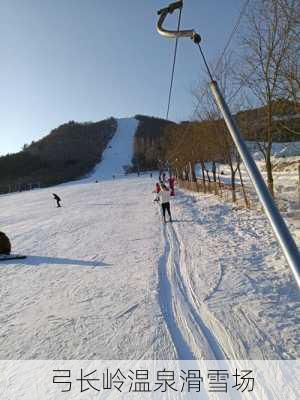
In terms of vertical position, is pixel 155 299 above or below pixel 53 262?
above

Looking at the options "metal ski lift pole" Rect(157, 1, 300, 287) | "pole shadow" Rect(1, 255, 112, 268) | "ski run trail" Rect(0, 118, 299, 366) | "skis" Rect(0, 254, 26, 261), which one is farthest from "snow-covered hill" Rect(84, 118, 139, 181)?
"metal ski lift pole" Rect(157, 1, 300, 287)

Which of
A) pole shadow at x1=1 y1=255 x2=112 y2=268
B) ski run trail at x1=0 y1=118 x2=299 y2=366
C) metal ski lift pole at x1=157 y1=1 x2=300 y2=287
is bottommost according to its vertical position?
pole shadow at x1=1 y1=255 x2=112 y2=268

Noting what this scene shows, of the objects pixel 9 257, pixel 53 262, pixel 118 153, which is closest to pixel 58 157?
pixel 118 153

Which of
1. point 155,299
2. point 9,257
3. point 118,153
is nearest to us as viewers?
point 155,299

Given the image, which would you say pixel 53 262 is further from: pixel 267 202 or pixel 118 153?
pixel 118 153

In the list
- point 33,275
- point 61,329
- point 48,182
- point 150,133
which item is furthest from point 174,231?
point 150,133

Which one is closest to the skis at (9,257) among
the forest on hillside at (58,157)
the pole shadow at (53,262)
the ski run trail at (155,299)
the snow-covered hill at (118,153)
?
the pole shadow at (53,262)

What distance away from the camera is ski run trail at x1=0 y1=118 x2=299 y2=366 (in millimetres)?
3955

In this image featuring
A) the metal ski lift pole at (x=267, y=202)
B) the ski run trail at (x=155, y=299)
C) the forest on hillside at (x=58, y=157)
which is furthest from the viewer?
the forest on hillside at (x=58, y=157)

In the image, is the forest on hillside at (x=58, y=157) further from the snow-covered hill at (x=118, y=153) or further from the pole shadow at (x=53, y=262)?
the pole shadow at (x=53, y=262)

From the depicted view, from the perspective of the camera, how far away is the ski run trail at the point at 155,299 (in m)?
3.96

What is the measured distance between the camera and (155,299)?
17.8 ft

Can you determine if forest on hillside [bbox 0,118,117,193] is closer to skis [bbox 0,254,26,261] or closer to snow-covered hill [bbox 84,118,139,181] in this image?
snow-covered hill [bbox 84,118,139,181]

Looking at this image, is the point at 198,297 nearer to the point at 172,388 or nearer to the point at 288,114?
the point at 172,388
